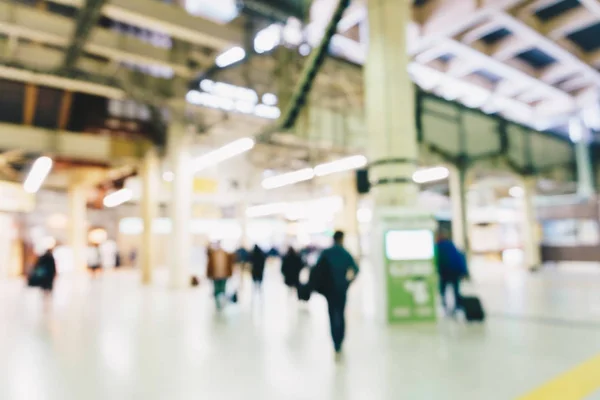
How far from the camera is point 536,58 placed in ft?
61.9

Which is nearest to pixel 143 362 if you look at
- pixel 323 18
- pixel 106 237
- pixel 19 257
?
pixel 323 18

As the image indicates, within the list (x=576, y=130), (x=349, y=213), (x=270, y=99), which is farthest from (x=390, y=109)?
(x=576, y=130)

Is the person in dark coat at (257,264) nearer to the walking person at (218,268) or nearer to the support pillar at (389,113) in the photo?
the walking person at (218,268)

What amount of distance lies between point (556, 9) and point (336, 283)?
15.1 m

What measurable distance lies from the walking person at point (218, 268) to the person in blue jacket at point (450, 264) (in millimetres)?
4393

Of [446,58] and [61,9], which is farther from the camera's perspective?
[446,58]

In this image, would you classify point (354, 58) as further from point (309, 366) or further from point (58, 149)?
point (309, 366)

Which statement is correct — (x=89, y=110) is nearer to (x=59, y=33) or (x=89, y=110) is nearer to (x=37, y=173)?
(x=37, y=173)

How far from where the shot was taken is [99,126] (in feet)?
55.6

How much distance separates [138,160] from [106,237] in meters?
14.1

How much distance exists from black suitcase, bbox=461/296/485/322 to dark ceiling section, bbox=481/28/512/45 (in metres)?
13.3

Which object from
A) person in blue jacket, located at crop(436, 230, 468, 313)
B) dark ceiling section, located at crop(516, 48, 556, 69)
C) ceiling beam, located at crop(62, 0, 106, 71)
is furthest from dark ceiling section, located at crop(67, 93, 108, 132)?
dark ceiling section, located at crop(516, 48, 556, 69)

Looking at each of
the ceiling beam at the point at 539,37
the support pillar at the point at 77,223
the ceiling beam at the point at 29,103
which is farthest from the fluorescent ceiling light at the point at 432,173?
the support pillar at the point at 77,223

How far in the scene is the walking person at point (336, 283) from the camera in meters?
5.12
